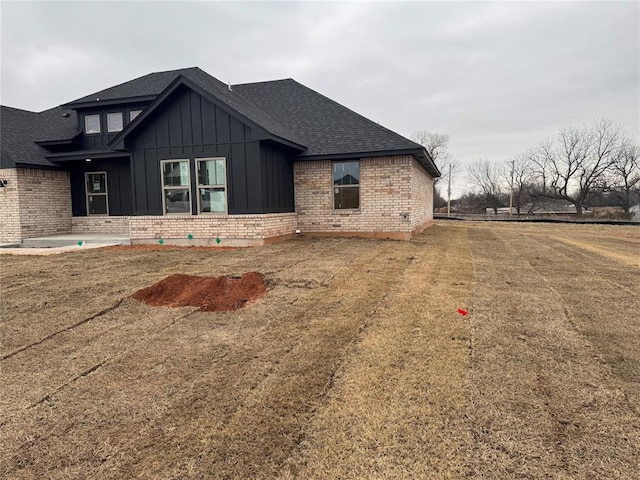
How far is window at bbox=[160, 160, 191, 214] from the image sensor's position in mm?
11102

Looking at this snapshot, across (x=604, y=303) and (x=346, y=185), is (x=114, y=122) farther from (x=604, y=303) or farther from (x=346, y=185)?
(x=604, y=303)

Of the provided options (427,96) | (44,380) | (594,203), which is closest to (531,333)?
(44,380)

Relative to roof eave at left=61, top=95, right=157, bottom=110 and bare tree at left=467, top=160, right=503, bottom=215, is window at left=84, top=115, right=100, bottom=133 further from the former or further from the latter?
bare tree at left=467, top=160, right=503, bottom=215

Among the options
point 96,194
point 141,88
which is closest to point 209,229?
point 96,194

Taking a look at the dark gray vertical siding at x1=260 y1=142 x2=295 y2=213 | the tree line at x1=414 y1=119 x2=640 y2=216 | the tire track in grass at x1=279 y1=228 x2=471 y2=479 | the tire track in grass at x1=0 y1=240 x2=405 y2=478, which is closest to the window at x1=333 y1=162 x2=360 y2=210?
the dark gray vertical siding at x1=260 y1=142 x2=295 y2=213

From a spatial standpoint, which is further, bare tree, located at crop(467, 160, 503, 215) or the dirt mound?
bare tree, located at crop(467, 160, 503, 215)

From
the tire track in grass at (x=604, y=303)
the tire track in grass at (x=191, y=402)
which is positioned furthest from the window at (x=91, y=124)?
the tire track in grass at (x=604, y=303)

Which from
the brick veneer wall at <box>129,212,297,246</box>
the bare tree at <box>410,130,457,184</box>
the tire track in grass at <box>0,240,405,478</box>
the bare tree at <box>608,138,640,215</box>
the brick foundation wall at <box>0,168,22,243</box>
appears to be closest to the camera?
the tire track in grass at <box>0,240,405,478</box>

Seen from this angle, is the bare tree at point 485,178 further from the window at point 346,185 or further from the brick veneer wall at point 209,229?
the brick veneer wall at point 209,229

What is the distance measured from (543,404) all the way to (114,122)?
16379mm

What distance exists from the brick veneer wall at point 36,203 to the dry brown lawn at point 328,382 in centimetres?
890

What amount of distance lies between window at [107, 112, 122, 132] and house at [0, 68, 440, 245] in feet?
0.14

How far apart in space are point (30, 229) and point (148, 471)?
47.5 feet

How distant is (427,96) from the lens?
1288 inches
